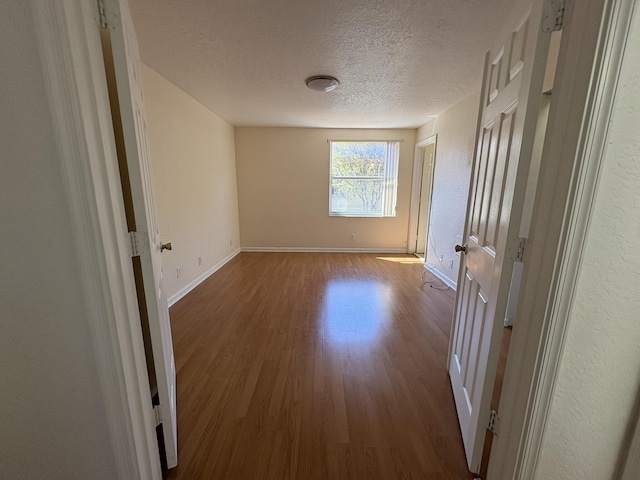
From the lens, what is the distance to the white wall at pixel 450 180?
3107mm

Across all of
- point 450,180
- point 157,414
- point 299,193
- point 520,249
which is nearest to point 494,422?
point 520,249

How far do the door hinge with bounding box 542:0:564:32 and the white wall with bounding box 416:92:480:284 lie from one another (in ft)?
7.67

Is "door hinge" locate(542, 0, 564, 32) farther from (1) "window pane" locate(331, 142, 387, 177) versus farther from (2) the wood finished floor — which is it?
(1) "window pane" locate(331, 142, 387, 177)

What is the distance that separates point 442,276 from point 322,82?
9.76 ft

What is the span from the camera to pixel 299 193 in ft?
16.6

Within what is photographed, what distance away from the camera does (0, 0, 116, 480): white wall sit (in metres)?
0.72

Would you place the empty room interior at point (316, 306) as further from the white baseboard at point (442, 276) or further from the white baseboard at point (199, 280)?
the white baseboard at point (442, 276)

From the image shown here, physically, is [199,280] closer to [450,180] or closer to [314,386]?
[314,386]

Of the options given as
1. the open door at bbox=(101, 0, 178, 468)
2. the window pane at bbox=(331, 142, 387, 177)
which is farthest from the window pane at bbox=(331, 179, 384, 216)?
the open door at bbox=(101, 0, 178, 468)

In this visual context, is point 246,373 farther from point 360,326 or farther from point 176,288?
point 176,288

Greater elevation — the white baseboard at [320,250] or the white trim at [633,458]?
the white trim at [633,458]

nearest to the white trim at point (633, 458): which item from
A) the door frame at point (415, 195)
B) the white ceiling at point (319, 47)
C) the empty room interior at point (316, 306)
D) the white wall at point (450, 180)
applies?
the empty room interior at point (316, 306)

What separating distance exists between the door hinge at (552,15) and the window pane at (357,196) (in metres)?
4.18

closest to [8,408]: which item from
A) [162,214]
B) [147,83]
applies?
[162,214]
